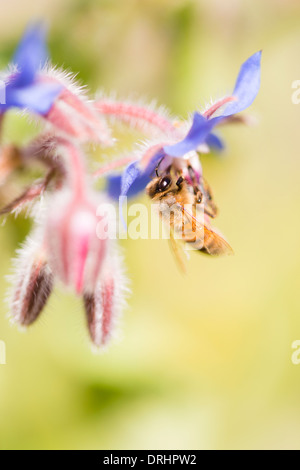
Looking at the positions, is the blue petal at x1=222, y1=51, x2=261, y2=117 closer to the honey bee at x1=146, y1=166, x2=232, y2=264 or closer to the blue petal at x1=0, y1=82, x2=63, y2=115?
the honey bee at x1=146, y1=166, x2=232, y2=264

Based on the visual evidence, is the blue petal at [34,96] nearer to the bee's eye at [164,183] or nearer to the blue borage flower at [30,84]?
the blue borage flower at [30,84]

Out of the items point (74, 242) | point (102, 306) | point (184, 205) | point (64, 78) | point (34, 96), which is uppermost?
point (64, 78)

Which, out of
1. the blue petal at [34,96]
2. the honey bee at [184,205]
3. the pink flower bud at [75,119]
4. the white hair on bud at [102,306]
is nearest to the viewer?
the blue petal at [34,96]

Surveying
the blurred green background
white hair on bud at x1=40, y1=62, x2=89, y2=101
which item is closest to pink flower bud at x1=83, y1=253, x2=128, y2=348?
white hair on bud at x1=40, y1=62, x2=89, y2=101

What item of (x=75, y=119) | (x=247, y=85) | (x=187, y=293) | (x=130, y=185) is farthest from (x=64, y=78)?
(x=187, y=293)

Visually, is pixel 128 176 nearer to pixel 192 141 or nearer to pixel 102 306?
pixel 192 141

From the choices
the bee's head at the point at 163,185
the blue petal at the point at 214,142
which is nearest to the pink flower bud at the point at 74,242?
the bee's head at the point at 163,185
